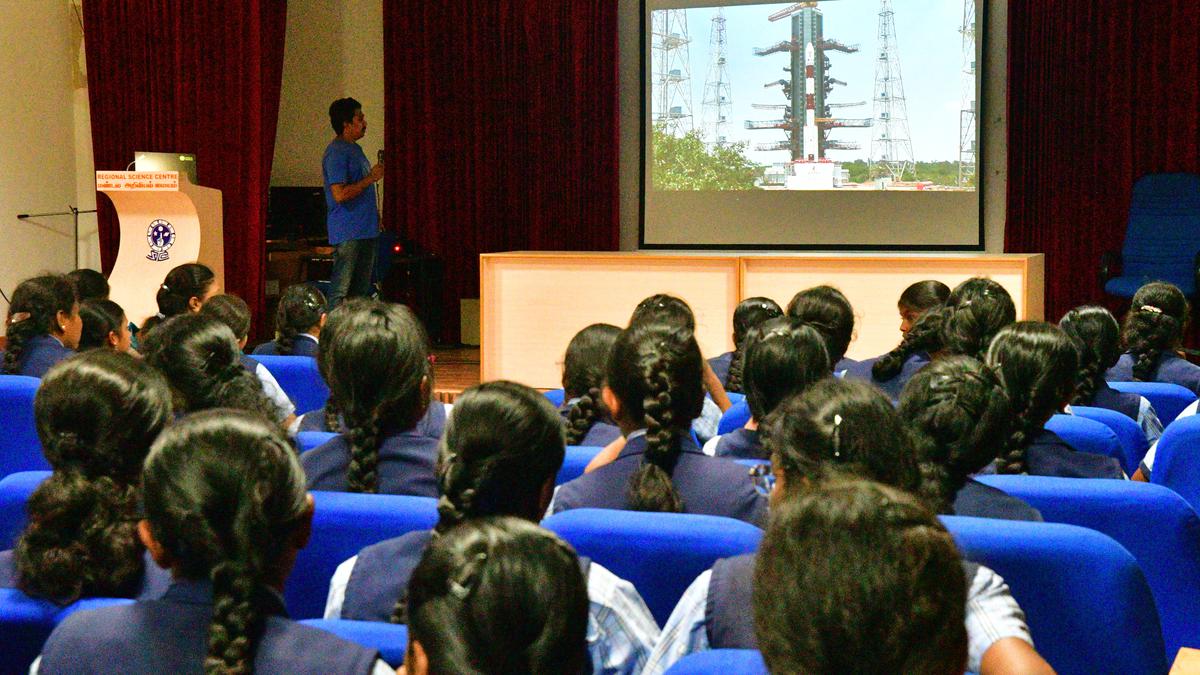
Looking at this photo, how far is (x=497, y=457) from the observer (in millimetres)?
1457

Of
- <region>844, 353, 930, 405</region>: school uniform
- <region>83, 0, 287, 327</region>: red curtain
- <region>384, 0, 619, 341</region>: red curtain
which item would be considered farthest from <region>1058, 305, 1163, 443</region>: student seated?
<region>83, 0, 287, 327</region>: red curtain

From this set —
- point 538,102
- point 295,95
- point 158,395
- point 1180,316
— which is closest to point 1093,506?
point 158,395

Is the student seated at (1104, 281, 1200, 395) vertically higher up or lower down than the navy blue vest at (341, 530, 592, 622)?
higher up

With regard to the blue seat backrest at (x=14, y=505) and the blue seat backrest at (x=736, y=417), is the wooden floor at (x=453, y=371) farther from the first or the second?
the blue seat backrest at (x=14, y=505)

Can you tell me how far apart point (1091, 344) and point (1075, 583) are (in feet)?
5.61

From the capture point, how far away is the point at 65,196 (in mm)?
8289

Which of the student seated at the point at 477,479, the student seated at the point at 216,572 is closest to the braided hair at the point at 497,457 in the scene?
the student seated at the point at 477,479

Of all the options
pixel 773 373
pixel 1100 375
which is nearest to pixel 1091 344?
pixel 1100 375

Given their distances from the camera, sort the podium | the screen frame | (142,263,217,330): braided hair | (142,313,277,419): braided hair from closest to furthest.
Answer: (142,313,277,419): braided hair, (142,263,217,330): braided hair, the podium, the screen frame

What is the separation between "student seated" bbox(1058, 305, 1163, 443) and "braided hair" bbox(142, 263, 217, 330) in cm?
296

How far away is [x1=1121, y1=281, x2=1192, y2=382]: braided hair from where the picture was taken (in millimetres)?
3289

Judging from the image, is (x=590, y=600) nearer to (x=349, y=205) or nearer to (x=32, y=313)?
(x=32, y=313)

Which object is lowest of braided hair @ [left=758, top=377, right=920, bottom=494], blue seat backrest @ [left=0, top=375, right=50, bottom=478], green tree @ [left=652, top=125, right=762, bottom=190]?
blue seat backrest @ [left=0, top=375, right=50, bottom=478]

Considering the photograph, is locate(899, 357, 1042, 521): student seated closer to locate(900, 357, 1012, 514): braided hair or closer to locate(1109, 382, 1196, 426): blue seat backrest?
locate(900, 357, 1012, 514): braided hair
